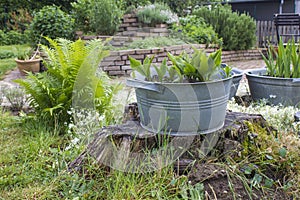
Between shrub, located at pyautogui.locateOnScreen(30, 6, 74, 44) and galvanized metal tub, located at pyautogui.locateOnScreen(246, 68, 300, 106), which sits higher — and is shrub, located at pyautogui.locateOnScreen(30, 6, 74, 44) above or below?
above

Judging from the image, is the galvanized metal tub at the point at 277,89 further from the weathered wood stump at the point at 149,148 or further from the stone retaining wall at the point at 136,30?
the stone retaining wall at the point at 136,30

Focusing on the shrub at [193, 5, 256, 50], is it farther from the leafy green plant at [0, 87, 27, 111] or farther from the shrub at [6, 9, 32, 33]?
the shrub at [6, 9, 32, 33]

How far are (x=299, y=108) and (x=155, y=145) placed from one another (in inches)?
72.7

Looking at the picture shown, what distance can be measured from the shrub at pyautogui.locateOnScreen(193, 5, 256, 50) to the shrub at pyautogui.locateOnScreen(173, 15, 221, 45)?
0.36m

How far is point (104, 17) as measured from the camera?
6859 mm

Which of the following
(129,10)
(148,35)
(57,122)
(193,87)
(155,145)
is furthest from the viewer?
(129,10)

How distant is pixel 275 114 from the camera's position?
8.55 feet

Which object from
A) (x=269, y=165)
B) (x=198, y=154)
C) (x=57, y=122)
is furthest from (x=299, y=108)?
(x=57, y=122)

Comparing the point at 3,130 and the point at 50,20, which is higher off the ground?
the point at 50,20

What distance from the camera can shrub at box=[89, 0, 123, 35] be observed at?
6844mm

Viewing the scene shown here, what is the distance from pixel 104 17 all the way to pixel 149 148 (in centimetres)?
552

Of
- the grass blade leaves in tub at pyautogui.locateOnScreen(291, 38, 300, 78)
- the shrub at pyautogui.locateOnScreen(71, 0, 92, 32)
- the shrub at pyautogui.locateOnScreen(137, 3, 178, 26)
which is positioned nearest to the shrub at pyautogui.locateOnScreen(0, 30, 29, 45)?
the shrub at pyautogui.locateOnScreen(71, 0, 92, 32)

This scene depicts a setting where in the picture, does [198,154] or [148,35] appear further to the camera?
[148,35]

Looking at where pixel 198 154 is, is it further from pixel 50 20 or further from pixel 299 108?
pixel 50 20
